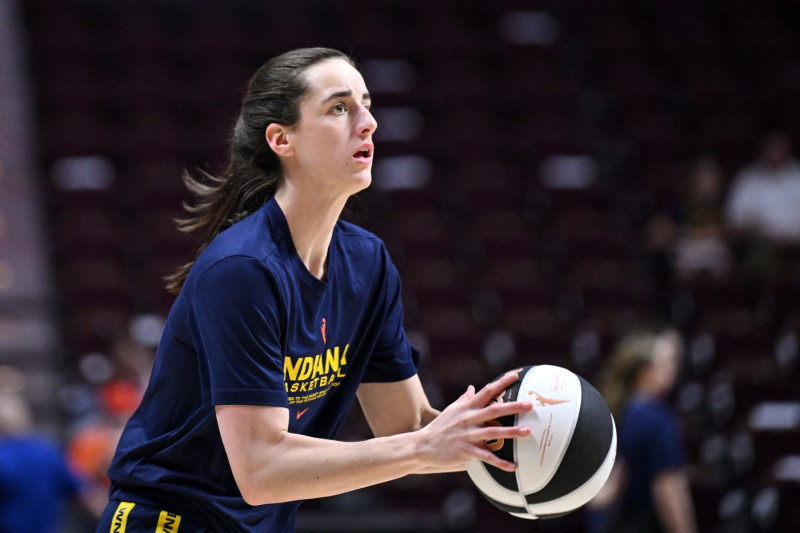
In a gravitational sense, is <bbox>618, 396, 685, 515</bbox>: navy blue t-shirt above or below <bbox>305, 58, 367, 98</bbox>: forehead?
below

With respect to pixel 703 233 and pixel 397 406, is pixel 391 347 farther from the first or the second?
pixel 703 233

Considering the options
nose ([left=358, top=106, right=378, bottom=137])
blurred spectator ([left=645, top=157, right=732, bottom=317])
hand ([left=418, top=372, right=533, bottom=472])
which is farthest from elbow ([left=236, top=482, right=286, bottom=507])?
blurred spectator ([left=645, top=157, right=732, bottom=317])

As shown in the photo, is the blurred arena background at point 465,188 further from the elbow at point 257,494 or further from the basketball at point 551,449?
the elbow at point 257,494

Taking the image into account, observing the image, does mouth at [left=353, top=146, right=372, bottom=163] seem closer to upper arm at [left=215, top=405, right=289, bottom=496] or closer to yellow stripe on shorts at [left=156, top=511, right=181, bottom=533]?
upper arm at [left=215, top=405, right=289, bottom=496]

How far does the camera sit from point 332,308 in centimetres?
270

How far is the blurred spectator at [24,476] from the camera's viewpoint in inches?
233

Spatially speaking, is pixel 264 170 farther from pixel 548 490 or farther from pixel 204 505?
pixel 548 490

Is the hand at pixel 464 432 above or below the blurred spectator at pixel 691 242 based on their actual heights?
above

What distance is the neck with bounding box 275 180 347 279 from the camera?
2604 millimetres

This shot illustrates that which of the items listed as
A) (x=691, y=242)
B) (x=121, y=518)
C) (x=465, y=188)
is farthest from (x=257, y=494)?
(x=465, y=188)

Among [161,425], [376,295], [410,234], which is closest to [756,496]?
[410,234]

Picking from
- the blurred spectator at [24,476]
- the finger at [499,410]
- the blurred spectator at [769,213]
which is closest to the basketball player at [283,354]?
the finger at [499,410]

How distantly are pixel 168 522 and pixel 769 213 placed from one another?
7496mm

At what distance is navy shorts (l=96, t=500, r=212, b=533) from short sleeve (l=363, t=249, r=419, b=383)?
2.22ft
